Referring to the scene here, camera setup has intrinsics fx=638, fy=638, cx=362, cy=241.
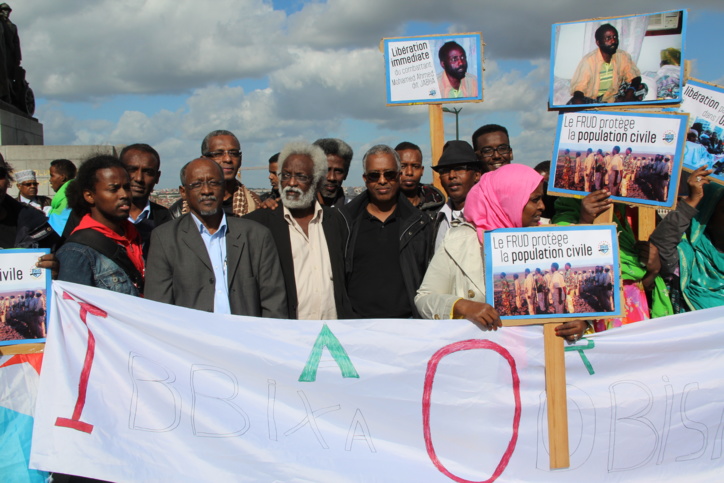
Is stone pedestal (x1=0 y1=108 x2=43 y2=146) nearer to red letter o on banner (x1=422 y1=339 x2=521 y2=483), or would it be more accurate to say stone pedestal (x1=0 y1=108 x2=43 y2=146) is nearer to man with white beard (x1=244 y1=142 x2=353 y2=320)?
man with white beard (x1=244 y1=142 x2=353 y2=320)

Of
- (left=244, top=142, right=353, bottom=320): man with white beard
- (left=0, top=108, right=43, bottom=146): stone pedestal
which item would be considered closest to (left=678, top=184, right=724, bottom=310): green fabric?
(left=244, top=142, right=353, bottom=320): man with white beard

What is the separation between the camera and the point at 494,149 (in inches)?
222

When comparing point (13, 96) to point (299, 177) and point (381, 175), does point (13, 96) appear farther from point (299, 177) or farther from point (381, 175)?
point (381, 175)

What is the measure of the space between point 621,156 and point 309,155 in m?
1.98

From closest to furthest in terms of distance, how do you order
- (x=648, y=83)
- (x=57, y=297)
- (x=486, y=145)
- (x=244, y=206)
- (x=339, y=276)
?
(x=57, y=297) < (x=648, y=83) < (x=339, y=276) < (x=244, y=206) < (x=486, y=145)

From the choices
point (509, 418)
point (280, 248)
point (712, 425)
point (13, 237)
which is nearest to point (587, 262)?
point (509, 418)

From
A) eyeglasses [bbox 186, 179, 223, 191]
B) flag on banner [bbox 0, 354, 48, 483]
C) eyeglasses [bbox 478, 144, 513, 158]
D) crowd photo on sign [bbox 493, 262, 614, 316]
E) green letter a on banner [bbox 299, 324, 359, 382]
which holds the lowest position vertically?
flag on banner [bbox 0, 354, 48, 483]

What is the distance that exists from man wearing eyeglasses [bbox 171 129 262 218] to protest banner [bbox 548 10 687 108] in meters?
2.58

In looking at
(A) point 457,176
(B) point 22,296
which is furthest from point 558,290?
(B) point 22,296

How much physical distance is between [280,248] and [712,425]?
2.74 metres

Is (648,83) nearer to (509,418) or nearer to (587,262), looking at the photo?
(587,262)

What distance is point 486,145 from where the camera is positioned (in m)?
5.67

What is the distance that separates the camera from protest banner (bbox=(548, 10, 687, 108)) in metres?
3.86

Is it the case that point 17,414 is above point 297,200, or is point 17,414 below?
below
